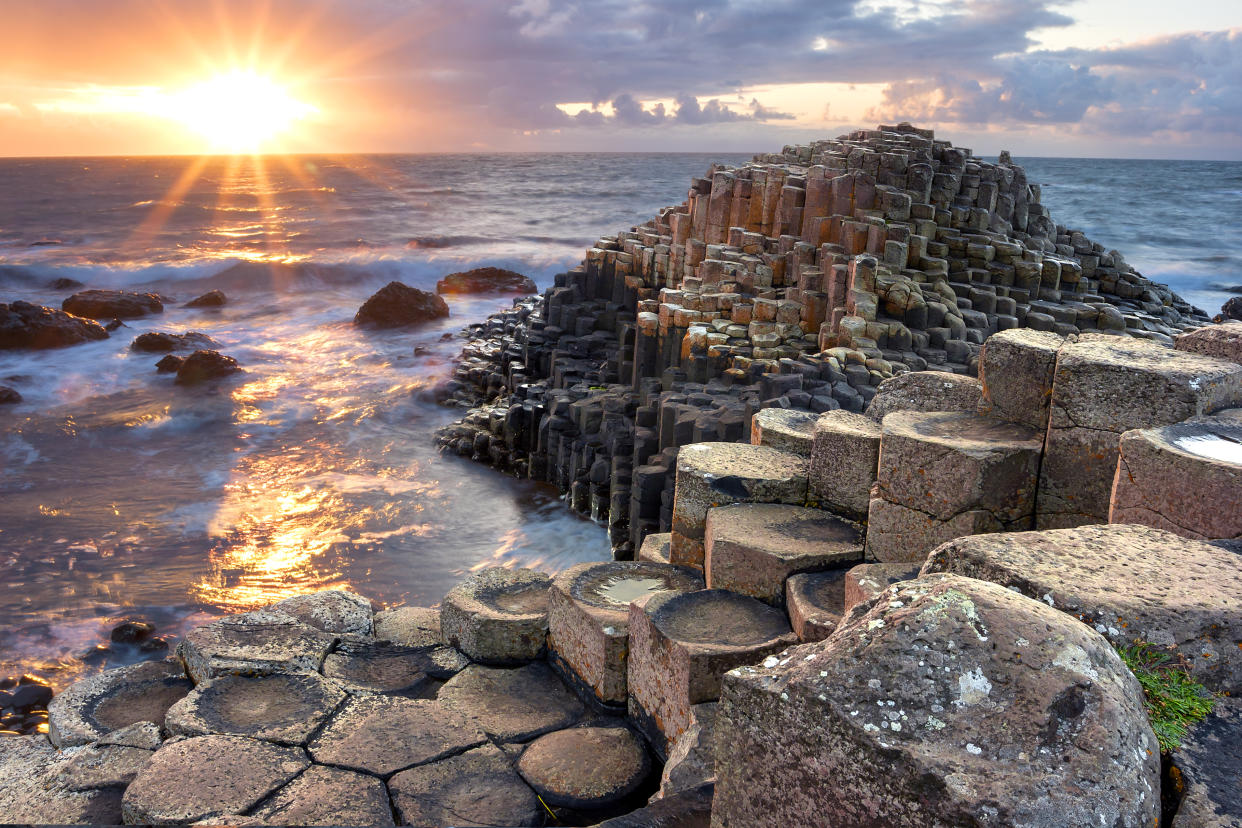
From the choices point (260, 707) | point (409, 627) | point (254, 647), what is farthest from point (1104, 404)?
point (254, 647)

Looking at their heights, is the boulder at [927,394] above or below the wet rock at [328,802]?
above

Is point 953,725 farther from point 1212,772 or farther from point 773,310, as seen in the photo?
point 773,310

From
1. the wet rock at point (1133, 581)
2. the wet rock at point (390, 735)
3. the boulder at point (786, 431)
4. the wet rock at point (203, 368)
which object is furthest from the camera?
the wet rock at point (203, 368)

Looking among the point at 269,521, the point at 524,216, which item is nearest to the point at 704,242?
the point at 269,521

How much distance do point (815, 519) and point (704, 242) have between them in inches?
458

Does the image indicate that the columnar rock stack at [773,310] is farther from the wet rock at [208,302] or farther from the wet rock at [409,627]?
the wet rock at [208,302]

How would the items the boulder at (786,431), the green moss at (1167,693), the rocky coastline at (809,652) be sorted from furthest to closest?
1. the boulder at (786,431)
2. the green moss at (1167,693)
3. the rocky coastline at (809,652)

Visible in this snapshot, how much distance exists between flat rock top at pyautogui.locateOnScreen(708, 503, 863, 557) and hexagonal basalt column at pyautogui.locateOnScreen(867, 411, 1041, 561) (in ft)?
0.84

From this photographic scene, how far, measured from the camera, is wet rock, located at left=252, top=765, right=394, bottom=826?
12.2 ft

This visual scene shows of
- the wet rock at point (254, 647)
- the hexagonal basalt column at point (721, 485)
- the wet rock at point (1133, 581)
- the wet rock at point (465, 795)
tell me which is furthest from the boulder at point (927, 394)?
the wet rock at point (254, 647)

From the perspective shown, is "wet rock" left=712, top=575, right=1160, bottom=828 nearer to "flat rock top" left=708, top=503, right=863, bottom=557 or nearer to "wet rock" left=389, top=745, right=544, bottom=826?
"wet rock" left=389, top=745, right=544, bottom=826

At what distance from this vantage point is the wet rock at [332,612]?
233 inches

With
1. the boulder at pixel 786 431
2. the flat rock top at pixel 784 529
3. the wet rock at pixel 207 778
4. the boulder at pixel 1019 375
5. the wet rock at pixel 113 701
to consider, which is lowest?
the wet rock at pixel 113 701

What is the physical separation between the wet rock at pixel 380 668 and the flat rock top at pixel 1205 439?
3937mm
